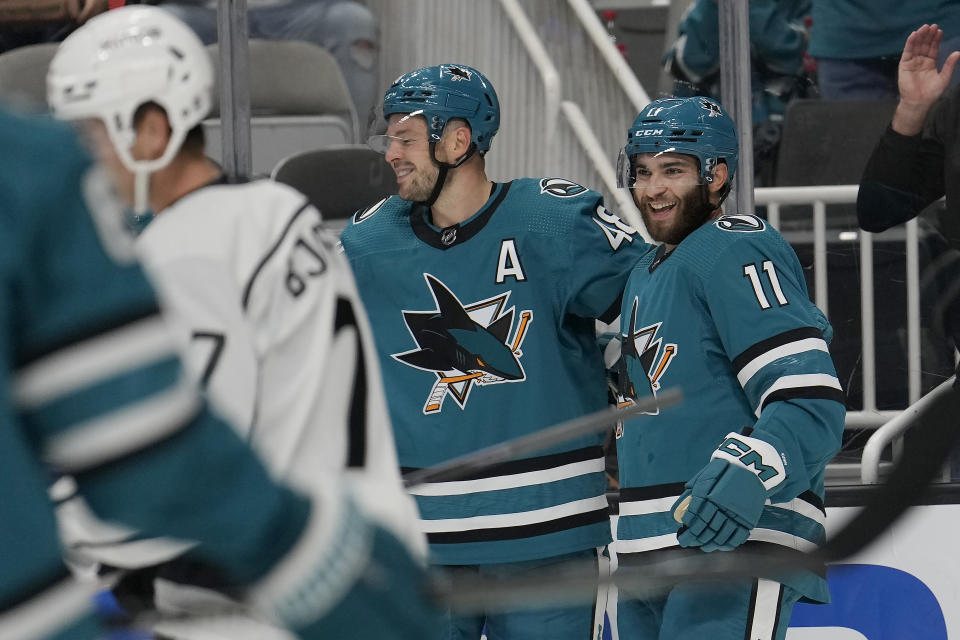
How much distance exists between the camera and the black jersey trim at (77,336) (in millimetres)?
644

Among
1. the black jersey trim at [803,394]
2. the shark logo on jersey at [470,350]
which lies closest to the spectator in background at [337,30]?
the shark logo on jersey at [470,350]

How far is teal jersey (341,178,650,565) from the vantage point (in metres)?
2.54

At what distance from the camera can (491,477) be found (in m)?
2.56

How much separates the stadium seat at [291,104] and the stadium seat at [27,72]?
34 cm

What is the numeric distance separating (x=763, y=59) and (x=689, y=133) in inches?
44.6

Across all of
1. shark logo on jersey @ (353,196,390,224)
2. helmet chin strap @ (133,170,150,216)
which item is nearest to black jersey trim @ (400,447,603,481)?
shark logo on jersey @ (353,196,390,224)

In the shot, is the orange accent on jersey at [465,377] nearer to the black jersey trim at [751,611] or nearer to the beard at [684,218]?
the beard at [684,218]

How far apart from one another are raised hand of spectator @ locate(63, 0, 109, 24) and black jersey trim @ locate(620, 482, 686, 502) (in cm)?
156

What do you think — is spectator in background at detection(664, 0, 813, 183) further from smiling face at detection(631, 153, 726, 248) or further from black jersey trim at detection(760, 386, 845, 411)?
black jersey trim at detection(760, 386, 845, 411)

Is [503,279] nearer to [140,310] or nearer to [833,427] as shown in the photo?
[833,427]

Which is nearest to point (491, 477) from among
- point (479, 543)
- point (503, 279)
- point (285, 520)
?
point (479, 543)

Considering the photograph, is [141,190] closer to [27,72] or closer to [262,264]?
[262,264]

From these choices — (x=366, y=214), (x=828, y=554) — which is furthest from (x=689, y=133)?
(x=828, y=554)

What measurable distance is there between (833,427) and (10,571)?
171 cm
